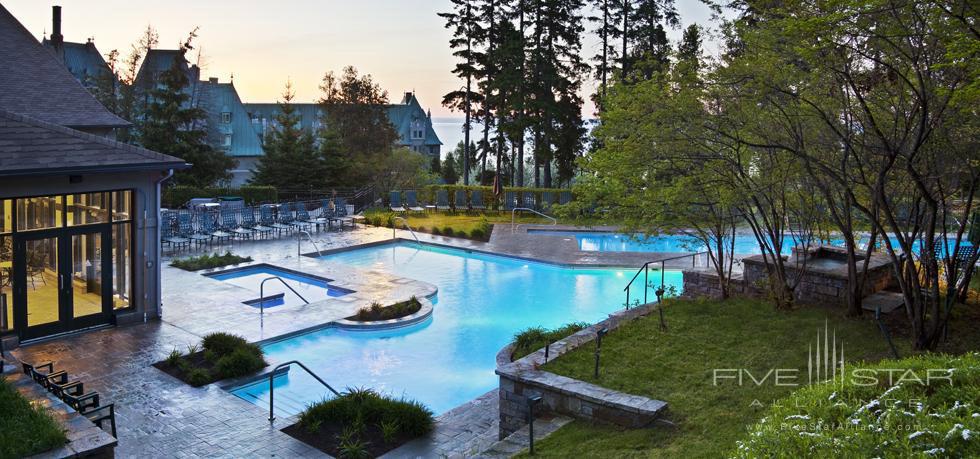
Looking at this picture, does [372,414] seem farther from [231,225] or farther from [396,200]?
[396,200]

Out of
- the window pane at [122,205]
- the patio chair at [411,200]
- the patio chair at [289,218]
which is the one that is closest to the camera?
the window pane at [122,205]

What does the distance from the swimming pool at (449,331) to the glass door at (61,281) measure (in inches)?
124

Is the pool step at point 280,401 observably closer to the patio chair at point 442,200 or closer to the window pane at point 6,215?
the window pane at point 6,215

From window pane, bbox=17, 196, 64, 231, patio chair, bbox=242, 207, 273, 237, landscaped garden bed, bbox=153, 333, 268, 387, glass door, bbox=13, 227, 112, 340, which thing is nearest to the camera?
landscaped garden bed, bbox=153, 333, 268, 387

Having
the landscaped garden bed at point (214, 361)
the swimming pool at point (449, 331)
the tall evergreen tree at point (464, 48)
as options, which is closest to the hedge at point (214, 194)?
the swimming pool at point (449, 331)

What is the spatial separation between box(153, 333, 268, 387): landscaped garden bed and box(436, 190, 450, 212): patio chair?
19.1 meters

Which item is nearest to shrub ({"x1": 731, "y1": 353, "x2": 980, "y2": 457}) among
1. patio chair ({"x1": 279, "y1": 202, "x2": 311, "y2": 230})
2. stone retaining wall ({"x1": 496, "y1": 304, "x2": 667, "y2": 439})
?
stone retaining wall ({"x1": 496, "y1": 304, "x2": 667, "y2": 439})

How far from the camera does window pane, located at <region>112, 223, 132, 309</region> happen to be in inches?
515

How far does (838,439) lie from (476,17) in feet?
109

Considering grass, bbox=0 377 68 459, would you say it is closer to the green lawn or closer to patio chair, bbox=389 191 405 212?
the green lawn

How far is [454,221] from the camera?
2727 cm

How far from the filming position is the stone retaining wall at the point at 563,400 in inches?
291

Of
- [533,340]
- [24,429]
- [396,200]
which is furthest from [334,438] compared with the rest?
[396,200]

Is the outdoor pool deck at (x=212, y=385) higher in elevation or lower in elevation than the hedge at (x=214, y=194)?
lower
